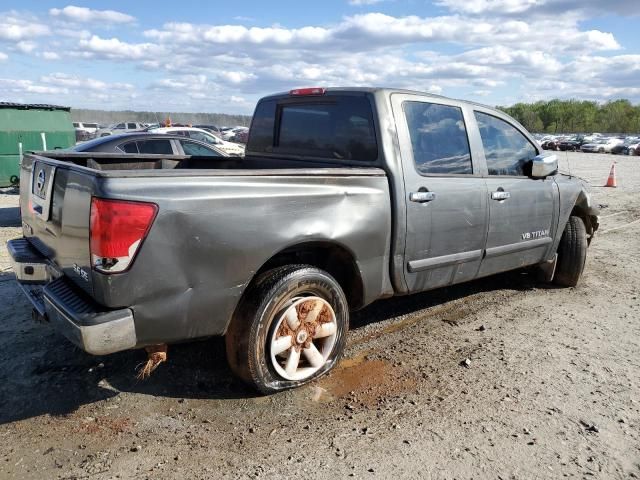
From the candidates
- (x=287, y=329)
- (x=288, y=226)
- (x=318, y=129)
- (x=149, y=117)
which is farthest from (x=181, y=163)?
(x=149, y=117)

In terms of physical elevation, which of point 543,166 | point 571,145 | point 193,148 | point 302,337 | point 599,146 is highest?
point 543,166

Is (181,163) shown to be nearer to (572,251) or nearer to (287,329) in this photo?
(287,329)

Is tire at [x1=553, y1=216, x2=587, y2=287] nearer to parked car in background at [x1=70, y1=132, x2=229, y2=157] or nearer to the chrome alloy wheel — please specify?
the chrome alloy wheel

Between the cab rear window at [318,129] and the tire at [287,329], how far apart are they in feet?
3.64

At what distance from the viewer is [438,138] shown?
4195mm

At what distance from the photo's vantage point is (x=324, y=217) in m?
3.31

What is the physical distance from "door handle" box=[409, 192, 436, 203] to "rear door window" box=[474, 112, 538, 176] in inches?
37.1

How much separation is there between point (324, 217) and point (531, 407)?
1.72 meters

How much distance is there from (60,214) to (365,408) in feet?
6.82

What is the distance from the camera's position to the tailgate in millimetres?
2707

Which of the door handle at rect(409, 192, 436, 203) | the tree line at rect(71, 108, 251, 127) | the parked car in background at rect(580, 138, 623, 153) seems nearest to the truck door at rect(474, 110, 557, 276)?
the door handle at rect(409, 192, 436, 203)

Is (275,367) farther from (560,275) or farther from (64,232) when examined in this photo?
(560,275)

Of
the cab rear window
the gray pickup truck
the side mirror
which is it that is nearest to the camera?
the gray pickup truck

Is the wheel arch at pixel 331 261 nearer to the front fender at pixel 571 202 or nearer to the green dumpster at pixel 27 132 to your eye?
the front fender at pixel 571 202
